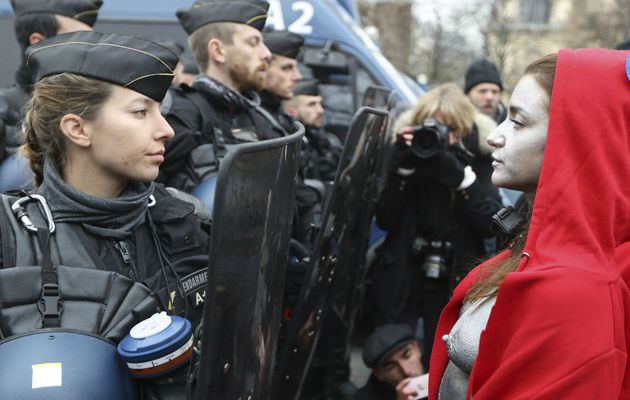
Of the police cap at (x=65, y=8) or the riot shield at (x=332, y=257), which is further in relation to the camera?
the police cap at (x=65, y=8)

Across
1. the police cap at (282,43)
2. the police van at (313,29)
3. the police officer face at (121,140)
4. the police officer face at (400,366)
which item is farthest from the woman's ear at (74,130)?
the police van at (313,29)

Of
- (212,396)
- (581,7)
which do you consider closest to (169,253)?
(212,396)

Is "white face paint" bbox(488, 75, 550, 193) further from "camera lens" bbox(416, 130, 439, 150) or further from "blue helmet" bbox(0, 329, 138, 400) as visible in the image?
"camera lens" bbox(416, 130, 439, 150)

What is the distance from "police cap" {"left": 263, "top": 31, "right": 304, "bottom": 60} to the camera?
4.19 metres

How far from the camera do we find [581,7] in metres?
24.2

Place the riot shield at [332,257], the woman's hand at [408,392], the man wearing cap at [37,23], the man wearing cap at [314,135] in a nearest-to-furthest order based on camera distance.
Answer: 1. the riot shield at [332,257]
2. the woman's hand at [408,392]
3. the man wearing cap at [37,23]
4. the man wearing cap at [314,135]

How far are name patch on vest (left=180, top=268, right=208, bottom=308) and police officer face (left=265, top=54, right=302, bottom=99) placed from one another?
2.16 metres

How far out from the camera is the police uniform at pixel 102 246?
5.43 feet

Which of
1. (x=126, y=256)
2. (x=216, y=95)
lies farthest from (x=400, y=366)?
(x=126, y=256)

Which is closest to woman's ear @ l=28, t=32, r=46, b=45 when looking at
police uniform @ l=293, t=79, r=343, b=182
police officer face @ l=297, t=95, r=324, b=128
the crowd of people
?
the crowd of people

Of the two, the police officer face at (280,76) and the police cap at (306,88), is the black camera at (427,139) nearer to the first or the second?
the police officer face at (280,76)

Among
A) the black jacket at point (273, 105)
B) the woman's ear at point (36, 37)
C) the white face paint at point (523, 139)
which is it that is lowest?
the black jacket at point (273, 105)

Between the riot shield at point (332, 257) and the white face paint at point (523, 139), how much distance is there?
0.81 m

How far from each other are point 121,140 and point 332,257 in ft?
3.28
